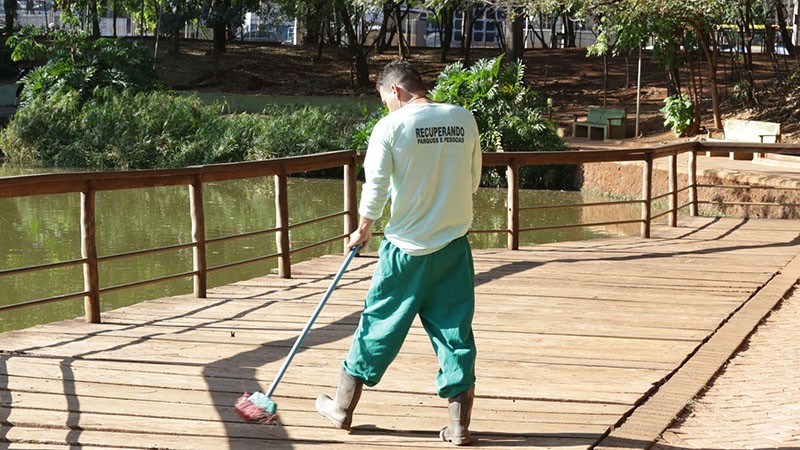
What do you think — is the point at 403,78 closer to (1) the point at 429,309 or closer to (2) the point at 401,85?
(2) the point at 401,85

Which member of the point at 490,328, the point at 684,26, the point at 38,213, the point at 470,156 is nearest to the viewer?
the point at 470,156

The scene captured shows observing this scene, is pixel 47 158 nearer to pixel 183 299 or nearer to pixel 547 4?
pixel 547 4

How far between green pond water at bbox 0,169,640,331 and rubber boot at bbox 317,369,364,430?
6692 millimetres

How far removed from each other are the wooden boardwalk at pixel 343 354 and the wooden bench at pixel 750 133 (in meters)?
11.7

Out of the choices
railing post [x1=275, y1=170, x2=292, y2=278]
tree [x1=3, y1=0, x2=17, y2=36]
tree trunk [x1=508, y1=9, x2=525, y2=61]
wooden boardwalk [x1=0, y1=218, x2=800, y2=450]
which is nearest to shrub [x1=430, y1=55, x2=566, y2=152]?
tree trunk [x1=508, y1=9, x2=525, y2=61]

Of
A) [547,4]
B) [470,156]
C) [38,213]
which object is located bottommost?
[38,213]

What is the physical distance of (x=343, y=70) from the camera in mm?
38844

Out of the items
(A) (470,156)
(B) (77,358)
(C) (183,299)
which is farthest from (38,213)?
(A) (470,156)

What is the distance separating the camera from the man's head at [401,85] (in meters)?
4.56

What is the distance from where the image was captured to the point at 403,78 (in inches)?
179

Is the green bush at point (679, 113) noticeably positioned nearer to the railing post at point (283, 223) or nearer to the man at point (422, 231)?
the railing post at point (283, 223)

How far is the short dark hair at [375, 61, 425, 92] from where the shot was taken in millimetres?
4559

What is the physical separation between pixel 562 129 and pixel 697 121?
388cm

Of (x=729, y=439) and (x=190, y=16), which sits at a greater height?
(x=190, y=16)
